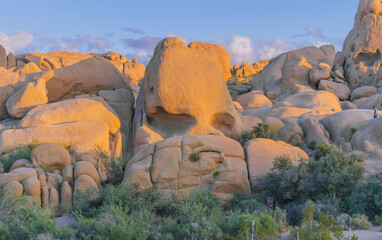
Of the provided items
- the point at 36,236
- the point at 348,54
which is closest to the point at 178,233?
the point at 36,236

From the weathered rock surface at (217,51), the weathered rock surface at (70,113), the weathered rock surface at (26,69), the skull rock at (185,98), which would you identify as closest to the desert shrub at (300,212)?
the skull rock at (185,98)

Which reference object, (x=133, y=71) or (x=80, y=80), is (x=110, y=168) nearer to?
(x=80, y=80)

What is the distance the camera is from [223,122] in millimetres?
23438

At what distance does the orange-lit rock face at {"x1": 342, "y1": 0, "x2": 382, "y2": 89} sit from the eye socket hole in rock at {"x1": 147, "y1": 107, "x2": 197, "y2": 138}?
88.6 ft

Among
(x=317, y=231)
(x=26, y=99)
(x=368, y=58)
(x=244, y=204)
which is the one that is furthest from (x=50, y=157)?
(x=368, y=58)

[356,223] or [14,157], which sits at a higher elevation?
[356,223]

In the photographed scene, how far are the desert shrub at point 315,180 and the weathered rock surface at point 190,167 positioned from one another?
121 centimetres

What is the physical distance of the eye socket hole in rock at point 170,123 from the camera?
22281 millimetres

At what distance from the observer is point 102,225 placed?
403 inches

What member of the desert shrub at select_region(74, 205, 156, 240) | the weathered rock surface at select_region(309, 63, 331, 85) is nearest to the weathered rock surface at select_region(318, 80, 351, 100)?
the weathered rock surface at select_region(309, 63, 331, 85)

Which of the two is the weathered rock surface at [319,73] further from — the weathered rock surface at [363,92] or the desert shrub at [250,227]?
the desert shrub at [250,227]

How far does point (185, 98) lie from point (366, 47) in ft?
95.7

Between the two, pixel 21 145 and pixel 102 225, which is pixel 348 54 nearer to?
pixel 21 145

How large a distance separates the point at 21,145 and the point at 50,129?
162 cm
